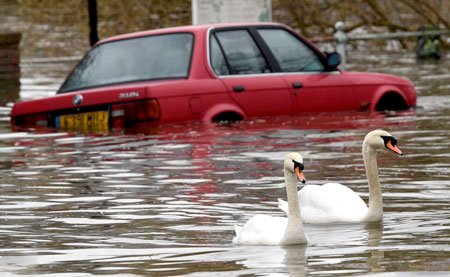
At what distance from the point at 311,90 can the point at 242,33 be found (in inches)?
38.5

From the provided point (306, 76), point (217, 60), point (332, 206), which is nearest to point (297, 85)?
point (306, 76)

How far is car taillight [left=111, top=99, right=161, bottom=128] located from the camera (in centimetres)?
1353

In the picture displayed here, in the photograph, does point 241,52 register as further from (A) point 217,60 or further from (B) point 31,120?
(B) point 31,120

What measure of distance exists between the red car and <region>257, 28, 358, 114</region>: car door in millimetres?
11

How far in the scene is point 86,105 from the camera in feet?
45.0

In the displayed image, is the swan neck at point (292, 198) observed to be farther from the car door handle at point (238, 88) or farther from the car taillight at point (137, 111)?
the car door handle at point (238, 88)

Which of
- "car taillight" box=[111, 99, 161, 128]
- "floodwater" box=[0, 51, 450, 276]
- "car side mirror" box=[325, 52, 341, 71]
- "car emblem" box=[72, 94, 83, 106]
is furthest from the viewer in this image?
"car side mirror" box=[325, 52, 341, 71]

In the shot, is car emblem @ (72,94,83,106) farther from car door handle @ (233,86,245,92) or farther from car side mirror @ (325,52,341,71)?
car side mirror @ (325,52,341,71)

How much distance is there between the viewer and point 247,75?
1452 centimetres

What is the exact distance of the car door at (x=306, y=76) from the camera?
14773mm

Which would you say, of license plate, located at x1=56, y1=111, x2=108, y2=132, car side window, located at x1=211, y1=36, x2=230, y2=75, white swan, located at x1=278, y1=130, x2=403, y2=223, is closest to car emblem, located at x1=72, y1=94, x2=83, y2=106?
license plate, located at x1=56, y1=111, x2=108, y2=132

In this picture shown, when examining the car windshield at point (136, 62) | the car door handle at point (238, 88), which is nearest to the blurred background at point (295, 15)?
the car windshield at point (136, 62)

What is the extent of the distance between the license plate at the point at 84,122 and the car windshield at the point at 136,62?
1.68ft

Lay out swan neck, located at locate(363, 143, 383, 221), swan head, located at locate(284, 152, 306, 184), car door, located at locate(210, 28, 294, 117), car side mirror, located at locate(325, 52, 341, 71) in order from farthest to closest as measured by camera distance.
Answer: car side mirror, located at locate(325, 52, 341, 71), car door, located at locate(210, 28, 294, 117), swan neck, located at locate(363, 143, 383, 221), swan head, located at locate(284, 152, 306, 184)
